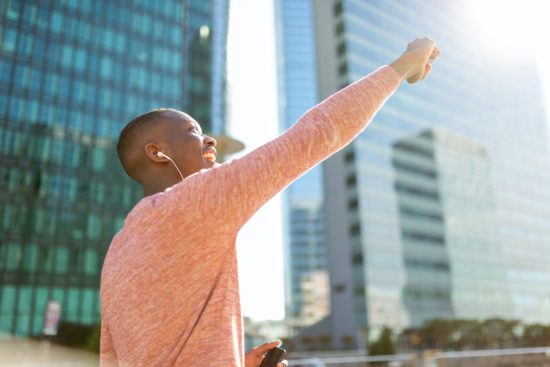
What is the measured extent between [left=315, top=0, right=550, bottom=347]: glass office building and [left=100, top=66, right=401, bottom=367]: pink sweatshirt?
2630 inches

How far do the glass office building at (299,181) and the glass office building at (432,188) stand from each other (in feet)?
90.8

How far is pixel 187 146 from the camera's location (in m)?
1.13

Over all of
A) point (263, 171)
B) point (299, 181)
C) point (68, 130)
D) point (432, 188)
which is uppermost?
point (299, 181)

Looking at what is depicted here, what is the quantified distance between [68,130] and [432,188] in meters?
56.6

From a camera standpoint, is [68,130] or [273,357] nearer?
[273,357]

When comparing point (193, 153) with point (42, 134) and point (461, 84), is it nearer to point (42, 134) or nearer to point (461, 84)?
point (42, 134)

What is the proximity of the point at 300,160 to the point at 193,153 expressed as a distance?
0.29 metres

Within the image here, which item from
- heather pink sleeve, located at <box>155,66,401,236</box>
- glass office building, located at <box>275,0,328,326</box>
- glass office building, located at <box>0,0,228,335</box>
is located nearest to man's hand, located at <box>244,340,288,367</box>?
heather pink sleeve, located at <box>155,66,401,236</box>

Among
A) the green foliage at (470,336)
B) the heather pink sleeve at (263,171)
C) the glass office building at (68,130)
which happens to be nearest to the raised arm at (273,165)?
the heather pink sleeve at (263,171)

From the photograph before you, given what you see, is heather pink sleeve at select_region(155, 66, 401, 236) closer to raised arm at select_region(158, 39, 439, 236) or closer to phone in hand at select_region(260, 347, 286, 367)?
raised arm at select_region(158, 39, 439, 236)

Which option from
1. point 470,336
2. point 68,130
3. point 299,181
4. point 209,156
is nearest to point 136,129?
point 209,156

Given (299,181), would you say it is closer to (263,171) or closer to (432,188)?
(432,188)

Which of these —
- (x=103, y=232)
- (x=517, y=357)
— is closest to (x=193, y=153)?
(x=517, y=357)

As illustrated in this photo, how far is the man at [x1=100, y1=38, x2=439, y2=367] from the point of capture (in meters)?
0.93
